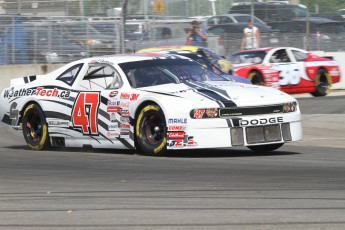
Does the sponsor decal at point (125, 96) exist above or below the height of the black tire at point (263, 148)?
above

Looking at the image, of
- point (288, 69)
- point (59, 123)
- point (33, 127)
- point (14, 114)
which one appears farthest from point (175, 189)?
point (288, 69)

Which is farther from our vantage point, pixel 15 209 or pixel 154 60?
pixel 154 60

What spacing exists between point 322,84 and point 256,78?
1921 mm

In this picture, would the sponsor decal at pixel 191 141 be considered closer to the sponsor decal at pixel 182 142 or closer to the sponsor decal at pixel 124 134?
the sponsor decal at pixel 182 142

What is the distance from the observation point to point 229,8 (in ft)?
86.1

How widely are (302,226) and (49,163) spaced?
5142mm

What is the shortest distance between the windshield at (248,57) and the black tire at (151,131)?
12132mm

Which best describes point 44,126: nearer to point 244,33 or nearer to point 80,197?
point 80,197

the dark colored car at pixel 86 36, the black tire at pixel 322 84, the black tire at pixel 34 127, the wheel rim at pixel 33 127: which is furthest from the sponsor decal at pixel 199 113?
the dark colored car at pixel 86 36

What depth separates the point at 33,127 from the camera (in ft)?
43.5

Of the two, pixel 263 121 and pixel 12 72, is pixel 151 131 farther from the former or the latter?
pixel 12 72

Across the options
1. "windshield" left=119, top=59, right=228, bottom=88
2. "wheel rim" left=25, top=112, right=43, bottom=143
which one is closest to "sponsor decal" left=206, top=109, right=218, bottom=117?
"windshield" left=119, top=59, right=228, bottom=88

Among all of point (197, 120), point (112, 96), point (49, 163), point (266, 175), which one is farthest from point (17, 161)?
point (266, 175)

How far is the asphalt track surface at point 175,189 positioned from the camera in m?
6.91
